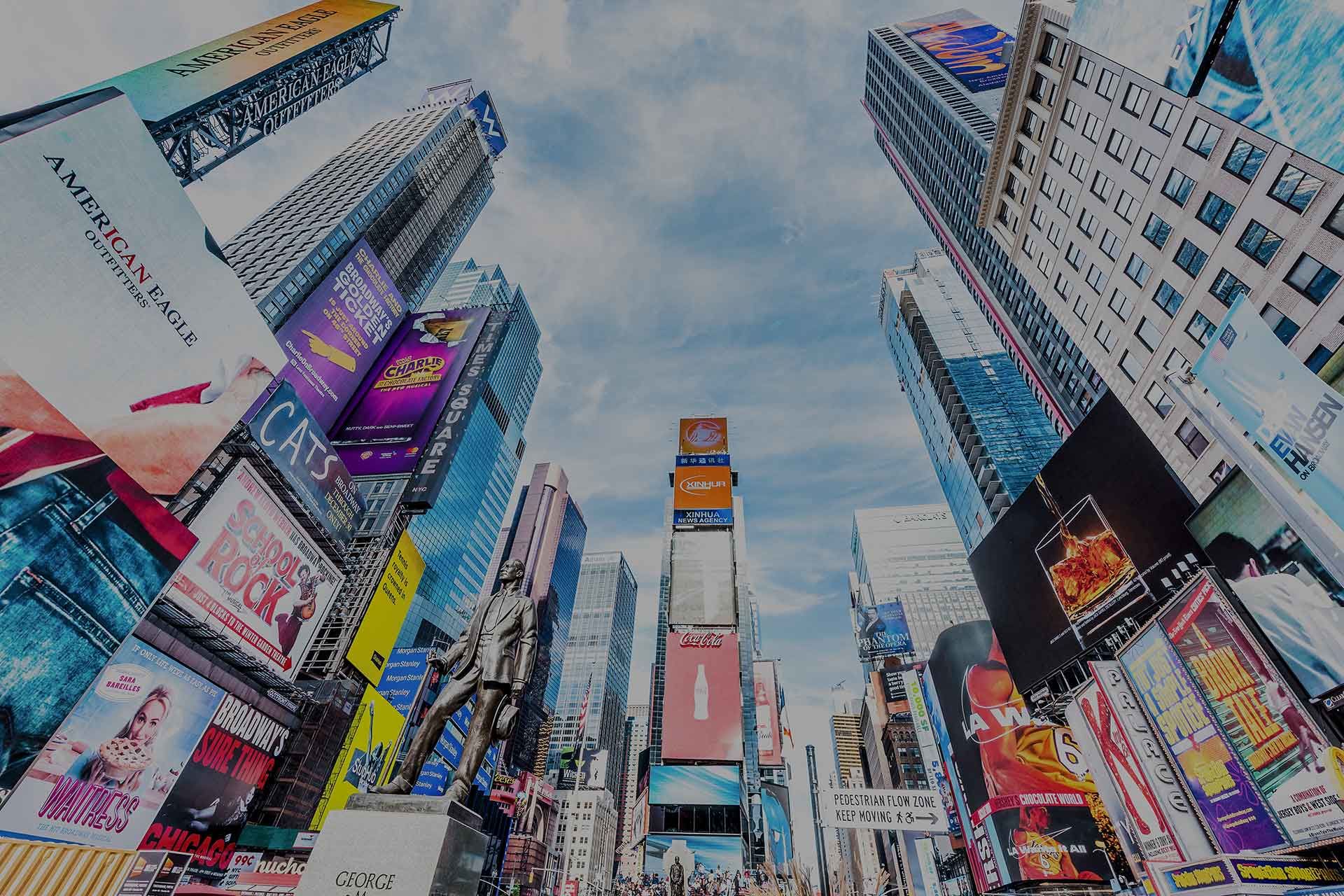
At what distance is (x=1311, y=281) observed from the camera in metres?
20.3

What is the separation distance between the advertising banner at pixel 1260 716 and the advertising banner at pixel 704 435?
4004cm

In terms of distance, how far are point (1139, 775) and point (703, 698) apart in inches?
988

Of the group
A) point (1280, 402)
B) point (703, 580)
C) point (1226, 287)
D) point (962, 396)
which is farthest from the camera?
point (962, 396)

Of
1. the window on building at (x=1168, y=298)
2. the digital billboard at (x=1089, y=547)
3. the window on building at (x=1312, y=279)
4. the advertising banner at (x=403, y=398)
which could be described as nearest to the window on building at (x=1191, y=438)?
the window on building at (x=1168, y=298)

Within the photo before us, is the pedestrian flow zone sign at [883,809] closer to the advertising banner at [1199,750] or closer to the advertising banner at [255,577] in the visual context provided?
the advertising banner at [1199,750]

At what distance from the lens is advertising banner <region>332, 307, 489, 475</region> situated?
102 ft

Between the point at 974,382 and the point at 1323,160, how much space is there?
7458 centimetres

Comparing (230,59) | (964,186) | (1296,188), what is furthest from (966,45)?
(230,59)

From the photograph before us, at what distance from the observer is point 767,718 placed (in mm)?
85562

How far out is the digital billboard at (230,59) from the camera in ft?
104

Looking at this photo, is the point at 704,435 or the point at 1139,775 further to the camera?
the point at 704,435

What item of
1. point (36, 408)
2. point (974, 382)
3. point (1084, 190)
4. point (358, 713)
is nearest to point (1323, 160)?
point (36, 408)

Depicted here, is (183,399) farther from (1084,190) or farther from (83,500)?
(1084,190)

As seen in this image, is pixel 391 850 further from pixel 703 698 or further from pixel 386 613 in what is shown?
pixel 703 698
